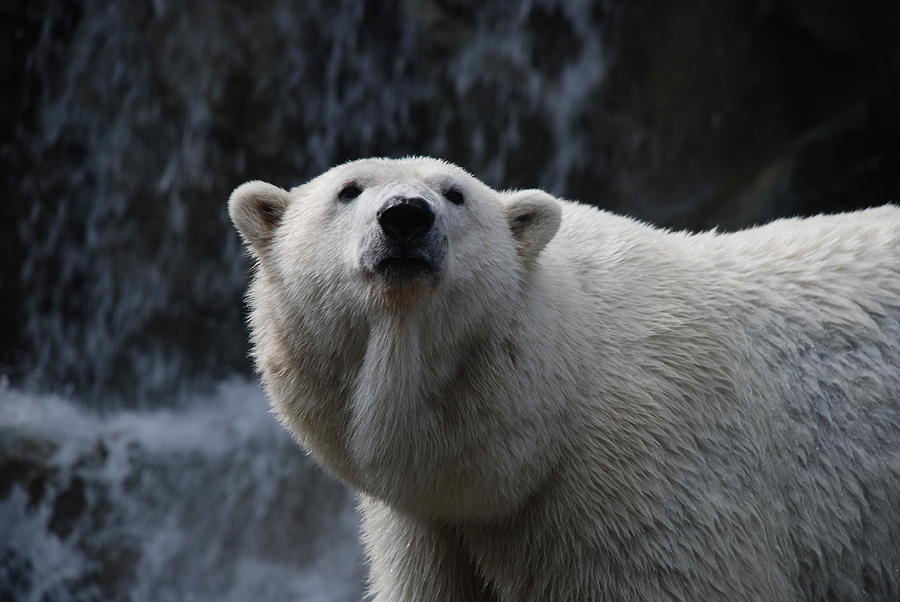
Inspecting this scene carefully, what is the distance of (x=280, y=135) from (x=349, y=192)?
5981 mm

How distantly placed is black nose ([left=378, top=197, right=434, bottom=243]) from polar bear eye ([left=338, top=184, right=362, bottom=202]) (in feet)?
1.25

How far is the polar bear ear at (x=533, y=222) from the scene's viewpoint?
3850 mm

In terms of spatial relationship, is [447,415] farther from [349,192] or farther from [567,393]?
[349,192]

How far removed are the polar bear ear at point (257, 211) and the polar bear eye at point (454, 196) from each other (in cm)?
76

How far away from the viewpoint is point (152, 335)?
9.28 meters

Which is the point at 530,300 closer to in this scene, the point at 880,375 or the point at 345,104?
the point at 880,375

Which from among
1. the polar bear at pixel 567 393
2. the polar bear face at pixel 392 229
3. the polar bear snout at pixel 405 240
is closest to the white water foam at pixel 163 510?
the polar bear at pixel 567 393

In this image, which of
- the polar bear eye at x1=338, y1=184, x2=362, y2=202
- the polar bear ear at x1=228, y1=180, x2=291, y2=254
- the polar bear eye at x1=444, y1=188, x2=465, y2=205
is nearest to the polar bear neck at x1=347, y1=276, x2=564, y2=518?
the polar bear eye at x1=444, y1=188, x2=465, y2=205

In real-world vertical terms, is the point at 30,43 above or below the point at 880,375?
above

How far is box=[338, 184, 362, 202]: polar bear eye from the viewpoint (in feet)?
12.3

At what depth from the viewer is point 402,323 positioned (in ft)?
11.4

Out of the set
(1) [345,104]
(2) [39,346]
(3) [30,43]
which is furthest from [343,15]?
(2) [39,346]

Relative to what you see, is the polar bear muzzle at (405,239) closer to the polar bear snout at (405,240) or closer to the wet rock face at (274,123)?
the polar bear snout at (405,240)

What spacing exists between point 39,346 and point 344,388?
6266mm
